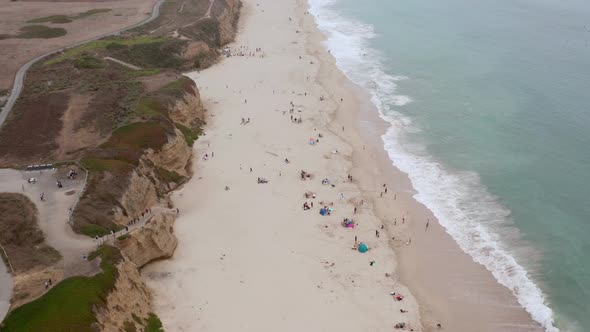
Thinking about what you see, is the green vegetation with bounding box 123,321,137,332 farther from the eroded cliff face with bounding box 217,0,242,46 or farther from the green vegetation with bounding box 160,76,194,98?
the eroded cliff face with bounding box 217,0,242,46

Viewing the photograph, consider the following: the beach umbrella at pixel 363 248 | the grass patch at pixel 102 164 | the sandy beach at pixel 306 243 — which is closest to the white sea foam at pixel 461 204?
the sandy beach at pixel 306 243

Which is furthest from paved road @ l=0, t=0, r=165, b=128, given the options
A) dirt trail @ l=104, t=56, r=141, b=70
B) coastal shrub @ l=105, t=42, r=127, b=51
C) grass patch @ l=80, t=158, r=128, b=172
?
grass patch @ l=80, t=158, r=128, b=172

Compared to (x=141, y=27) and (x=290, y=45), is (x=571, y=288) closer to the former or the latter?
(x=290, y=45)

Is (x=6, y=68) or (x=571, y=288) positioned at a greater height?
(x=571, y=288)

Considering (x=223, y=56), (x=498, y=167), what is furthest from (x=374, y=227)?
(x=223, y=56)

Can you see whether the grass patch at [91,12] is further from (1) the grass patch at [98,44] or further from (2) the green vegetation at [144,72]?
(2) the green vegetation at [144,72]

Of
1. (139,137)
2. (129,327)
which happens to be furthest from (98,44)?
(129,327)
